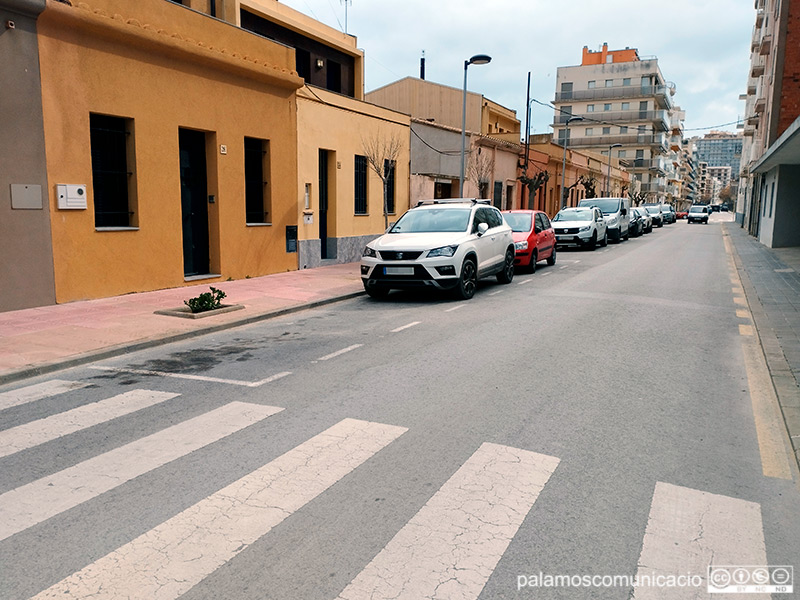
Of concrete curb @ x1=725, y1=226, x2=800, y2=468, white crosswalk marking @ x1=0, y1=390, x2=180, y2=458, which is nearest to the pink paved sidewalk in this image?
white crosswalk marking @ x1=0, y1=390, x2=180, y2=458

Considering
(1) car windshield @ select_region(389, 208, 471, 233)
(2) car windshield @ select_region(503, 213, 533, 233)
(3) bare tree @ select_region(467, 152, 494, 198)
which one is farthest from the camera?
(3) bare tree @ select_region(467, 152, 494, 198)

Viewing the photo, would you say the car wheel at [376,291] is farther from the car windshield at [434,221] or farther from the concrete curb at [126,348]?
the concrete curb at [126,348]

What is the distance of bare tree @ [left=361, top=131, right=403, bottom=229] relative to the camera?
19938 millimetres

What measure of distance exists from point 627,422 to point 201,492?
3315mm

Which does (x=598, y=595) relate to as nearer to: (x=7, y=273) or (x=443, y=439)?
(x=443, y=439)

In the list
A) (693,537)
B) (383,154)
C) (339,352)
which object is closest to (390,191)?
(383,154)

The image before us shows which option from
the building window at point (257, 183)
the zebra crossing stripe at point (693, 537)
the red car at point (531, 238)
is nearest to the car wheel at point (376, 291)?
the building window at point (257, 183)

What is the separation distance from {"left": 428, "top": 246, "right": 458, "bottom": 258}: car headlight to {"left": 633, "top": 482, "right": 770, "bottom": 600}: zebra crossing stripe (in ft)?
25.5

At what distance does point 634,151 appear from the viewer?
3593 inches

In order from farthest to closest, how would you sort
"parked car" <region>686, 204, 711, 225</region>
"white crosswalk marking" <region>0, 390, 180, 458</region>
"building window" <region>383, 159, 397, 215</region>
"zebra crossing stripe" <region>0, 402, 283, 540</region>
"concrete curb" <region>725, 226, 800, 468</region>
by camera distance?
"parked car" <region>686, 204, 711, 225</region>, "building window" <region>383, 159, 397, 215</region>, "concrete curb" <region>725, 226, 800, 468</region>, "white crosswalk marking" <region>0, 390, 180, 458</region>, "zebra crossing stripe" <region>0, 402, 283, 540</region>

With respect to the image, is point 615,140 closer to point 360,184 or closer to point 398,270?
point 360,184

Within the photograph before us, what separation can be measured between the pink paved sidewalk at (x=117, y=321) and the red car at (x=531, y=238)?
496cm

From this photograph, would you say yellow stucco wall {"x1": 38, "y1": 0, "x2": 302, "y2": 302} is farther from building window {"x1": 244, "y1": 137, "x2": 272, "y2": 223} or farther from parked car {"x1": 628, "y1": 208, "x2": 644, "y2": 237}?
parked car {"x1": 628, "y1": 208, "x2": 644, "y2": 237}

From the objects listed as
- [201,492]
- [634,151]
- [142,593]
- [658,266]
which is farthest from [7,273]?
[634,151]
